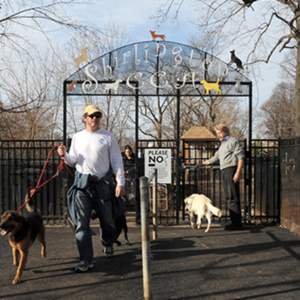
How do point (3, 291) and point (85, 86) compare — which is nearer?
point (3, 291)

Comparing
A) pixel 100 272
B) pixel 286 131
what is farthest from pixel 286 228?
pixel 286 131

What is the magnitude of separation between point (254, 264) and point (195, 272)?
3.04ft

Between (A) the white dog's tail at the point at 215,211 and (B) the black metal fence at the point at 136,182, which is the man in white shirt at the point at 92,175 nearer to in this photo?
(A) the white dog's tail at the point at 215,211

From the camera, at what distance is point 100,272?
15.5ft

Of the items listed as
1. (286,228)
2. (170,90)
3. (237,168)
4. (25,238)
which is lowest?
(286,228)

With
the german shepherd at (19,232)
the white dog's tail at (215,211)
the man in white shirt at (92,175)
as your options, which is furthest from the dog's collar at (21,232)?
the white dog's tail at (215,211)

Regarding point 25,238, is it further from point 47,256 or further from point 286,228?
point 286,228

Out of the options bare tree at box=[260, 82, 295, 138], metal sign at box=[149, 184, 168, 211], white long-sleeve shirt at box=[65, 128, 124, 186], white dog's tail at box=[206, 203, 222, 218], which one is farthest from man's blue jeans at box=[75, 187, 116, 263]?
bare tree at box=[260, 82, 295, 138]

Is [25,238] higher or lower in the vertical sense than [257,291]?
higher

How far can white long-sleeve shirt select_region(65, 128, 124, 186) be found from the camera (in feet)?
16.1

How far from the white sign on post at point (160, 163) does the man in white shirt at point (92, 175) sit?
2730 mm

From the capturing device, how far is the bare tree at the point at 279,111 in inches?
2239

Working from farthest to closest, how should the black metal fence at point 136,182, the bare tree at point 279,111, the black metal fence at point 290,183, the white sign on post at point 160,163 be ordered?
the bare tree at point 279,111 → the black metal fence at point 136,182 → the white sign on post at point 160,163 → the black metal fence at point 290,183

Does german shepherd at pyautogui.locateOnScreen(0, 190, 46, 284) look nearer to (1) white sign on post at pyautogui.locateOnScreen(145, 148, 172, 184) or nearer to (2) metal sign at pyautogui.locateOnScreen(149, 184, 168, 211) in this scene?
(1) white sign on post at pyautogui.locateOnScreen(145, 148, 172, 184)
